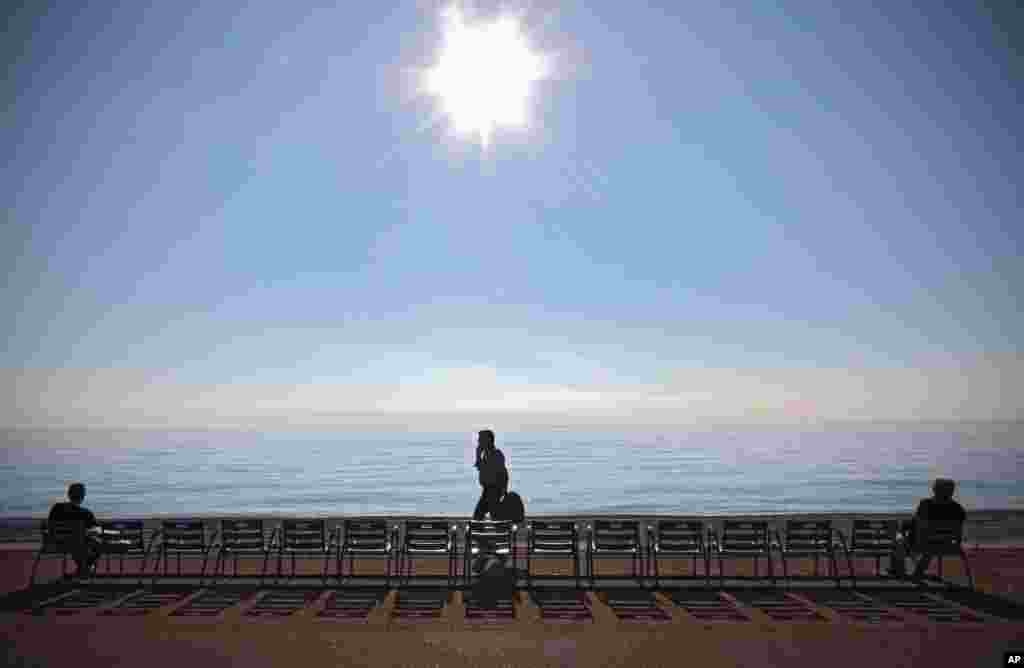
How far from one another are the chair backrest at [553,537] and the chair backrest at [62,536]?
21.4 ft

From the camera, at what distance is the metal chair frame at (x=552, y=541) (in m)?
9.37

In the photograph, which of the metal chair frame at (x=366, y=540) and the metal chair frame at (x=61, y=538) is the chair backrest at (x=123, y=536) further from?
the metal chair frame at (x=366, y=540)

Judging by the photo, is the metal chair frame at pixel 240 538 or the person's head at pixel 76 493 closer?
the metal chair frame at pixel 240 538

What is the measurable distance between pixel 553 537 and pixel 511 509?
1.39 m

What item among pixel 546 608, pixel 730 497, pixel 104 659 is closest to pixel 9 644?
pixel 104 659

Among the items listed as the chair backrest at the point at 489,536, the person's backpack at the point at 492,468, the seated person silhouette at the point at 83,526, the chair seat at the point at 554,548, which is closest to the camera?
the chair seat at the point at 554,548

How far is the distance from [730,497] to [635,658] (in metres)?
35.9

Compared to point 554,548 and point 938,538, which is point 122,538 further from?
point 938,538

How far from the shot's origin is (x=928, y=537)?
9.62m

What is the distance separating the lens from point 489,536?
372 inches

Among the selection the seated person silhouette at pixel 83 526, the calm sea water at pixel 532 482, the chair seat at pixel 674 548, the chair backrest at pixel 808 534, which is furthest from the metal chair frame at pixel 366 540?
the calm sea water at pixel 532 482

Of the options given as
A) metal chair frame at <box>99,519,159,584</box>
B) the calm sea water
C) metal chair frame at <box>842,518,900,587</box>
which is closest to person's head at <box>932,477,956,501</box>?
metal chair frame at <box>842,518,900,587</box>

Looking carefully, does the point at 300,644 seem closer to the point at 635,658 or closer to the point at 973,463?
the point at 635,658

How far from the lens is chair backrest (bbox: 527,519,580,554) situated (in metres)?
9.38
